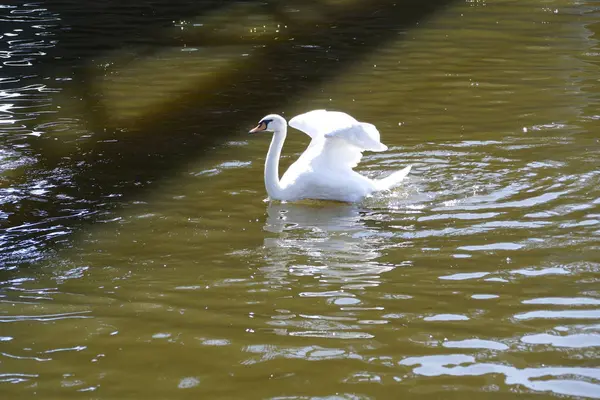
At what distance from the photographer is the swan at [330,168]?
7688 millimetres

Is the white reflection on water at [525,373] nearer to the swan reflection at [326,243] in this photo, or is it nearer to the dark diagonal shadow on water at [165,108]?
the swan reflection at [326,243]

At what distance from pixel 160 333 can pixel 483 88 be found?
6470 mm

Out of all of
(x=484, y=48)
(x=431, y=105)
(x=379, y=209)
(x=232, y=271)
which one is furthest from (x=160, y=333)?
(x=484, y=48)

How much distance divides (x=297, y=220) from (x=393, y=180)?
0.93 metres

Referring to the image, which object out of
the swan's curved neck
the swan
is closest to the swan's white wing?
the swan

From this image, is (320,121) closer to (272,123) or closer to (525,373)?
(272,123)

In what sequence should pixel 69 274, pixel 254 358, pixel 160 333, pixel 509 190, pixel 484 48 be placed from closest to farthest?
pixel 254 358 → pixel 160 333 → pixel 69 274 → pixel 509 190 → pixel 484 48

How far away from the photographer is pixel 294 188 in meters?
7.73

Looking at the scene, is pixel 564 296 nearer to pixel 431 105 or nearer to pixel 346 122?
pixel 346 122

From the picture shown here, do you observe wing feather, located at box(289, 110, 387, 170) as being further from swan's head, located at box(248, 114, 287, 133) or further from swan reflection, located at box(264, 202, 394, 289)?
swan reflection, located at box(264, 202, 394, 289)

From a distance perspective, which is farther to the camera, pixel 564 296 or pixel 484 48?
pixel 484 48

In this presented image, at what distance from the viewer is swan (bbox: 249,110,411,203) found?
7688 mm

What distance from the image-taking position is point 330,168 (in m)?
7.93

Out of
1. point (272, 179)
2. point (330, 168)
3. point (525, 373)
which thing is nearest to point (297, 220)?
point (272, 179)
